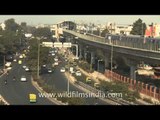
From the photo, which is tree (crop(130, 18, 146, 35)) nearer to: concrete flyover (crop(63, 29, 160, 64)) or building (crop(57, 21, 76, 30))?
concrete flyover (crop(63, 29, 160, 64))

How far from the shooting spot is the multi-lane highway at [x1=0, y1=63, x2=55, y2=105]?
34.0 feet

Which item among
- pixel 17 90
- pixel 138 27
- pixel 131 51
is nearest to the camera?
pixel 17 90

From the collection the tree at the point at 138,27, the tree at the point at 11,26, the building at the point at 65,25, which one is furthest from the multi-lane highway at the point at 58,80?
the tree at the point at 11,26

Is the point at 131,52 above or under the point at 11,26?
above

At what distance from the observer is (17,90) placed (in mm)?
12812

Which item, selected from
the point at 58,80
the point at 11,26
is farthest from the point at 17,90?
the point at 11,26

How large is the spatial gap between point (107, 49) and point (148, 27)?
25.9ft

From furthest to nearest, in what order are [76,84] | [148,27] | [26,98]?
[148,27] → [76,84] → [26,98]

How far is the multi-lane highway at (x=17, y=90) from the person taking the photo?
10359mm

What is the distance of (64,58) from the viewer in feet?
60.0

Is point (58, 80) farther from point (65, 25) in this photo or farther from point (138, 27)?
point (138, 27)

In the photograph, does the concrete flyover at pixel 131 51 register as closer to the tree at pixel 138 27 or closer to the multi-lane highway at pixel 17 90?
the multi-lane highway at pixel 17 90
